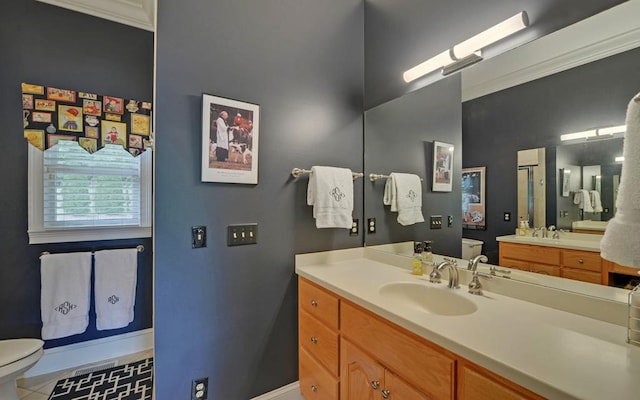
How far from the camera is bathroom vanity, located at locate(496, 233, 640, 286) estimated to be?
0.95m

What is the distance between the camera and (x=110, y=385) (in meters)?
1.82

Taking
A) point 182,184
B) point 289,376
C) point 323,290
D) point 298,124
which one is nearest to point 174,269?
point 182,184

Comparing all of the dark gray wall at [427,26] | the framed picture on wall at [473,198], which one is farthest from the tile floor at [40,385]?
the dark gray wall at [427,26]

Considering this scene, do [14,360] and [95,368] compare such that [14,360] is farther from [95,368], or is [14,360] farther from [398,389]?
[398,389]

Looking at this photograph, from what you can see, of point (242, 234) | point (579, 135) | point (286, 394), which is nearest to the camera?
point (579, 135)

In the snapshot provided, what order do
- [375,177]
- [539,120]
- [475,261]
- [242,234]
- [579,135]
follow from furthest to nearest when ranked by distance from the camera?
1. [375,177]
2. [242,234]
3. [475,261]
4. [539,120]
5. [579,135]

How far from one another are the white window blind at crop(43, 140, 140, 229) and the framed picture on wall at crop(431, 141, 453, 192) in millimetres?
2382

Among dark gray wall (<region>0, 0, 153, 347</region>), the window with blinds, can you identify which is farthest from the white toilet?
the window with blinds

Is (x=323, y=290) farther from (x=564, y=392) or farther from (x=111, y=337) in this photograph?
(x=111, y=337)

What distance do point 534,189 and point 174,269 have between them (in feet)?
5.76

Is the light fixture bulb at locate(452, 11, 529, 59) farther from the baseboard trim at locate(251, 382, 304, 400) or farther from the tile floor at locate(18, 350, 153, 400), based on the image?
the tile floor at locate(18, 350, 153, 400)

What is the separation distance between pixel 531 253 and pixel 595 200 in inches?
12.1

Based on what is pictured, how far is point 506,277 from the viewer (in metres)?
1.17

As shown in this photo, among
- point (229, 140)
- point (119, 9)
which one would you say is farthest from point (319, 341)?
point (119, 9)
